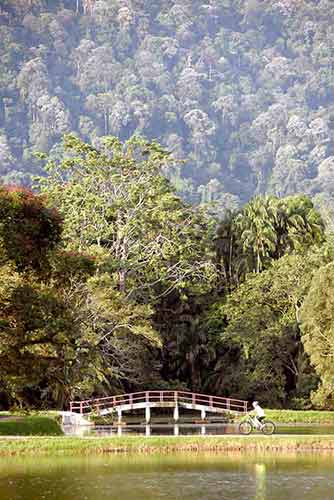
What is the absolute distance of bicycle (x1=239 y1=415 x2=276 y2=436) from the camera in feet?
130

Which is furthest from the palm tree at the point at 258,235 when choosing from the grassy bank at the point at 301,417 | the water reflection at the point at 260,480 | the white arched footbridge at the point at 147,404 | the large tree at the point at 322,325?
the water reflection at the point at 260,480

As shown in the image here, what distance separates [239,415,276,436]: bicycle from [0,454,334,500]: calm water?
8.82 meters

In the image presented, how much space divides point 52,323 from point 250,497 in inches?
426

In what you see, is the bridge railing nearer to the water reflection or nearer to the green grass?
the green grass

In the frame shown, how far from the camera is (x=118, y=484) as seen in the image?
77.0 ft

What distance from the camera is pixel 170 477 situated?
24906mm

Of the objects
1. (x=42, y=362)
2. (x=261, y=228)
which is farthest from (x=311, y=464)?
(x=261, y=228)

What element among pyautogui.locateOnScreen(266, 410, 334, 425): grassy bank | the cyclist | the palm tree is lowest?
the cyclist

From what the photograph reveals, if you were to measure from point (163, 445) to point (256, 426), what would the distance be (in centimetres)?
705

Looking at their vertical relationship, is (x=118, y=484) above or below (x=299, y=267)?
below

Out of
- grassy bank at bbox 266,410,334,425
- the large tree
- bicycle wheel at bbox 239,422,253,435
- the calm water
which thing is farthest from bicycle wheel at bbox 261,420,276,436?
grassy bank at bbox 266,410,334,425

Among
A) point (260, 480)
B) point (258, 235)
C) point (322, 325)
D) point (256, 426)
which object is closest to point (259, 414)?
point (256, 426)

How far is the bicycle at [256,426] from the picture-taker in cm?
3959

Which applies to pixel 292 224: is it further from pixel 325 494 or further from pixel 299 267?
pixel 325 494
